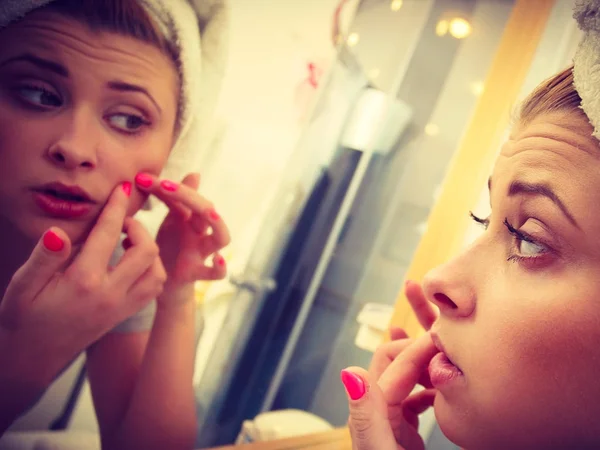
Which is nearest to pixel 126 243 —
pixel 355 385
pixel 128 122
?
pixel 128 122

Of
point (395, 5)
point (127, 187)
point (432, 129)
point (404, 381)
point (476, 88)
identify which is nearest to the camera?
point (127, 187)

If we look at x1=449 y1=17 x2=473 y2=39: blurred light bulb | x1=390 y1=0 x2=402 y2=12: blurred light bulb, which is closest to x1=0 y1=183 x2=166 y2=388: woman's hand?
x1=390 y1=0 x2=402 y2=12: blurred light bulb

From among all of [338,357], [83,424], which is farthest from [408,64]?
[83,424]

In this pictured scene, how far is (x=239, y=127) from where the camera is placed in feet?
2.22

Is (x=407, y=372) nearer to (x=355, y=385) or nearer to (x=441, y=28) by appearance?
(x=355, y=385)

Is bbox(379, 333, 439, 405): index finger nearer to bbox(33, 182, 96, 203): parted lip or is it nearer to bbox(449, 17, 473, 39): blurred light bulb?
bbox(33, 182, 96, 203): parted lip

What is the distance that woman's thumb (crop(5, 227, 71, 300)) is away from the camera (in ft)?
1.47

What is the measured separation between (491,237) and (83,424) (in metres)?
0.65

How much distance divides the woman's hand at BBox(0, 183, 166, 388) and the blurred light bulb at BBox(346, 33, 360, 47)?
0.61m

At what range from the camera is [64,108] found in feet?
1.55

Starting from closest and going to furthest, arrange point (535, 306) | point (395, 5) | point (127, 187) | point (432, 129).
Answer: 1. point (535, 306)
2. point (127, 187)
3. point (395, 5)
4. point (432, 129)

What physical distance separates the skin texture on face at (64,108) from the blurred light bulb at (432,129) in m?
0.95

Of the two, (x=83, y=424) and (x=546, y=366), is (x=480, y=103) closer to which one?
(x=546, y=366)

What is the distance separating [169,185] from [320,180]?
57cm
